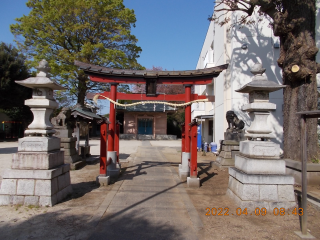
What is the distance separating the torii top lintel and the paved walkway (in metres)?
3.62

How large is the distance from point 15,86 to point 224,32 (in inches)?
803

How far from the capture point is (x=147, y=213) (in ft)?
15.6

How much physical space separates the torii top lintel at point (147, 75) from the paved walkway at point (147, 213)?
3.62 metres

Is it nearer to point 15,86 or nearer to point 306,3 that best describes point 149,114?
point 15,86

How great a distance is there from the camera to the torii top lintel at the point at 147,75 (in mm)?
7961

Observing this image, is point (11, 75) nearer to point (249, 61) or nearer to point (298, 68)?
point (249, 61)

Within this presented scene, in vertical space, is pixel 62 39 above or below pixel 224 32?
above

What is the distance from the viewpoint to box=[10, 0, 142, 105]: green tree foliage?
2016cm

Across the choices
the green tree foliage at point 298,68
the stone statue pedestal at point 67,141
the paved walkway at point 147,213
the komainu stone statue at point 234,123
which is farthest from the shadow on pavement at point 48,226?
the komainu stone statue at point 234,123

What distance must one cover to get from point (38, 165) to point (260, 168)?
4.98m

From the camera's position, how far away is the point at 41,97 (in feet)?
17.9

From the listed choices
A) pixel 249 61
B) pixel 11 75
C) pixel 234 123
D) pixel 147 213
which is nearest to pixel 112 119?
pixel 147 213

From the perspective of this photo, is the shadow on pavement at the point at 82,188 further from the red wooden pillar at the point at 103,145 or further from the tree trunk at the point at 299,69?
the tree trunk at the point at 299,69

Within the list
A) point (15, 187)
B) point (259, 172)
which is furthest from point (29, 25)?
point (259, 172)
